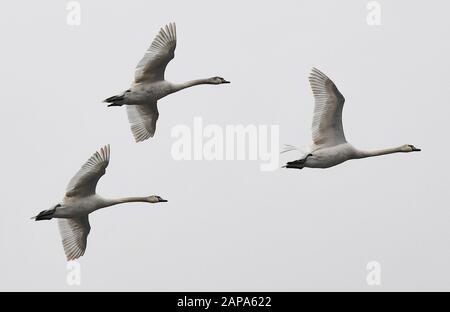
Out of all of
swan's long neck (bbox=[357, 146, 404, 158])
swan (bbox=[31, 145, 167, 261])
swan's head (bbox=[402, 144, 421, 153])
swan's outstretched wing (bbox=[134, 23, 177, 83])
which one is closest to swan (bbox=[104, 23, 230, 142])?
swan's outstretched wing (bbox=[134, 23, 177, 83])

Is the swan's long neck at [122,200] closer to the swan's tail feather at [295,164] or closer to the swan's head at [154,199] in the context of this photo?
the swan's head at [154,199]

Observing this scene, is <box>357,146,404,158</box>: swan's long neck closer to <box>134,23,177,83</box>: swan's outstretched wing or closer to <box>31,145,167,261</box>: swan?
<box>134,23,177,83</box>: swan's outstretched wing

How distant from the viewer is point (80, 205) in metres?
35.8

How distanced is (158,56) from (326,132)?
16.9 ft

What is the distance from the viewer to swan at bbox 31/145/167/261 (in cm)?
3506

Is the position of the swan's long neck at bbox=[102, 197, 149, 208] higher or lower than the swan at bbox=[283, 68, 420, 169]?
lower

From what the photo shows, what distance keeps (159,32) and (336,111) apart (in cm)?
545

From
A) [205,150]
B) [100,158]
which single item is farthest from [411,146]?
[100,158]

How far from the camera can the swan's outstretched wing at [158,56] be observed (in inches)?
1478

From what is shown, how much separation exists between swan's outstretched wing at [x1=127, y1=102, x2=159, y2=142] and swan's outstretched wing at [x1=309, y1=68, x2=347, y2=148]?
6105 mm

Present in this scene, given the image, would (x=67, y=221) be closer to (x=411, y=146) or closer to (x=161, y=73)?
(x=161, y=73)

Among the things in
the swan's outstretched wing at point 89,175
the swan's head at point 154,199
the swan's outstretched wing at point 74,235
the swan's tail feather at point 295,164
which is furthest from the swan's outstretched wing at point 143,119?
the swan's tail feather at point 295,164

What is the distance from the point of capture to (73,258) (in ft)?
122

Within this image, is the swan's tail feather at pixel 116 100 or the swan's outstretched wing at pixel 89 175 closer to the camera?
the swan's outstretched wing at pixel 89 175
